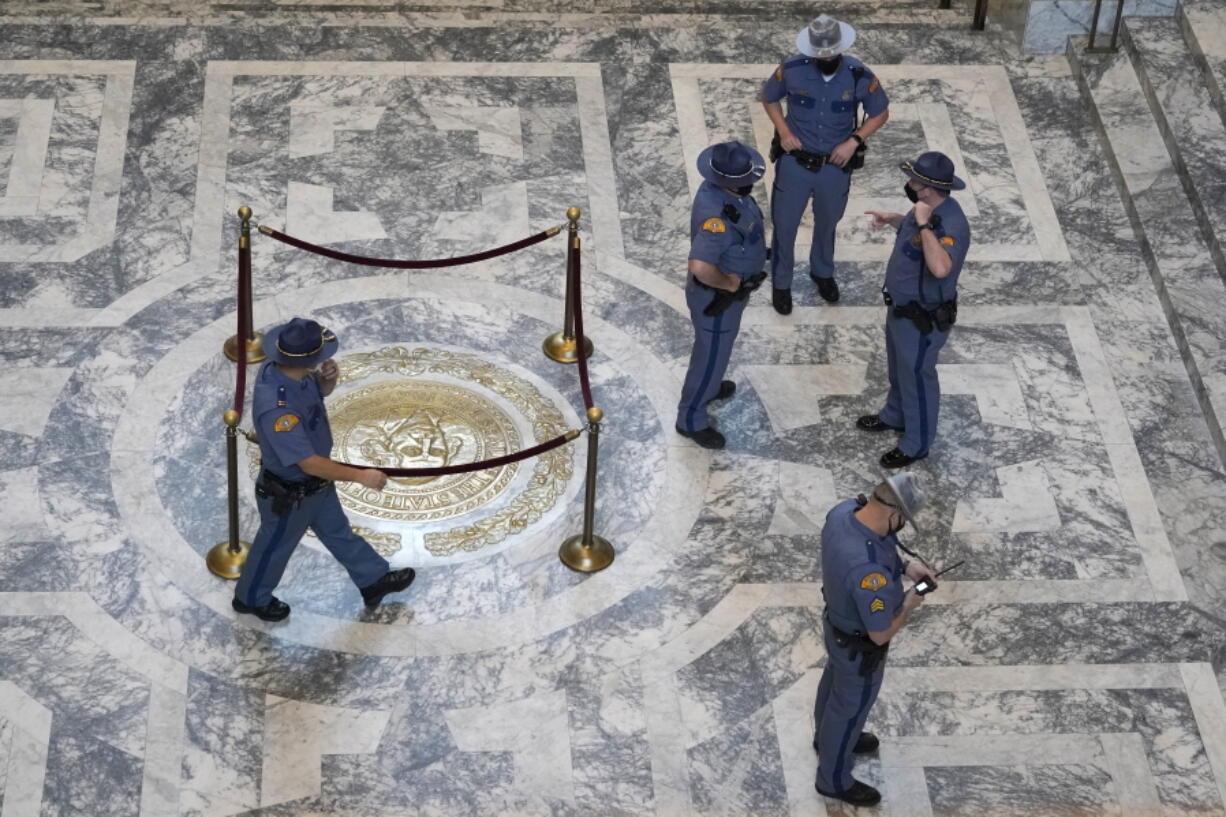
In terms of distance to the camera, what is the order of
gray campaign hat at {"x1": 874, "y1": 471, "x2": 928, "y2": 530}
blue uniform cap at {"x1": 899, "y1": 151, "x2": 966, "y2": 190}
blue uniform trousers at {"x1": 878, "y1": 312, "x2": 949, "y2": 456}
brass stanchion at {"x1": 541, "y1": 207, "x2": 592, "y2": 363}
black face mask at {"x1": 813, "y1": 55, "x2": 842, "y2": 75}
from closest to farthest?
gray campaign hat at {"x1": 874, "y1": 471, "x2": 928, "y2": 530} → blue uniform cap at {"x1": 899, "y1": 151, "x2": 966, "y2": 190} → blue uniform trousers at {"x1": 878, "y1": 312, "x2": 949, "y2": 456} → black face mask at {"x1": 813, "y1": 55, "x2": 842, "y2": 75} → brass stanchion at {"x1": 541, "y1": 207, "x2": 592, "y2": 363}

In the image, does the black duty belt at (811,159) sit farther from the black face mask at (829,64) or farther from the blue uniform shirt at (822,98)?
the black face mask at (829,64)

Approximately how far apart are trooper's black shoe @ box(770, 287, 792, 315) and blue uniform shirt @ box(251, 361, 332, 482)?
127 inches

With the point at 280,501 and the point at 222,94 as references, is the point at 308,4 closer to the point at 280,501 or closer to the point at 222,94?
the point at 222,94

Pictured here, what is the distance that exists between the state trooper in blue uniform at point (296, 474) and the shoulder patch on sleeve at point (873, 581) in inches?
81.9

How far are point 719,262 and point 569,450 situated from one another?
50.8 inches

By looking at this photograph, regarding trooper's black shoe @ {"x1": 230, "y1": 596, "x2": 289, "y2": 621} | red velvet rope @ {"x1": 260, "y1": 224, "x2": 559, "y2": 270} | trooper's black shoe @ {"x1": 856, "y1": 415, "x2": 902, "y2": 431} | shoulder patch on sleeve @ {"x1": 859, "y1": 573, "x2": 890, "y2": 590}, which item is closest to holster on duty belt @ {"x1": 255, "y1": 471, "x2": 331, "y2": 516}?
trooper's black shoe @ {"x1": 230, "y1": 596, "x2": 289, "y2": 621}

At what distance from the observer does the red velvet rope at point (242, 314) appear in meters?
8.75

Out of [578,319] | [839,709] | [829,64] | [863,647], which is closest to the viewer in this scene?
[863,647]

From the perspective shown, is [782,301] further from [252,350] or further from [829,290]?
[252,350]

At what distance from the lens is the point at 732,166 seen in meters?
8.58

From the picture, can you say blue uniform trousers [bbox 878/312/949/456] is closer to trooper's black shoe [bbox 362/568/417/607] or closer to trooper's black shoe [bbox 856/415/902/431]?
trooper's black shoe [bbox 856/415/902/431]

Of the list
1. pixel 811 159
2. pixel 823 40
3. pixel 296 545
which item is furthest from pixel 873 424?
pixel 296 545

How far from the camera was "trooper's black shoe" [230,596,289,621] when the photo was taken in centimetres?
845

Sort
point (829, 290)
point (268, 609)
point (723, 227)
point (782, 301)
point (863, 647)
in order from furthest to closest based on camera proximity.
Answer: point (829, 290) < point (782, 301) < point (723, 227) < point (268, 609) < point (863, 647)
